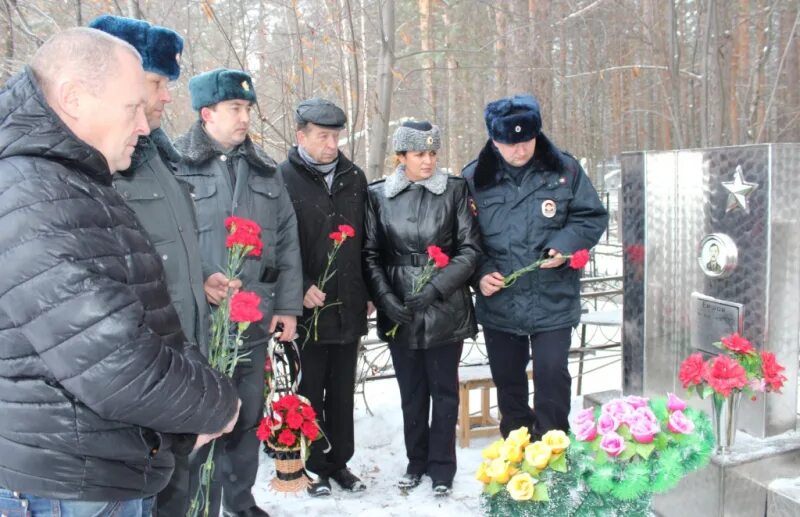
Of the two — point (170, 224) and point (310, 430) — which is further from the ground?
point (170, 224)

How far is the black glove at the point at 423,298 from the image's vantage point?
320 centimetres

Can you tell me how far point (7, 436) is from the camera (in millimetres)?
1396

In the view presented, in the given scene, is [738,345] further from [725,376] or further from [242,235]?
[242,235]

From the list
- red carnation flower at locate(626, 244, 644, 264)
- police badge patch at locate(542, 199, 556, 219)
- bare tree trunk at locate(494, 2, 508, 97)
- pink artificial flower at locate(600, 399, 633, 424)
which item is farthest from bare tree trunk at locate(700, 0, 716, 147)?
bare tree trunk at locate(494, 2, 508, 97)

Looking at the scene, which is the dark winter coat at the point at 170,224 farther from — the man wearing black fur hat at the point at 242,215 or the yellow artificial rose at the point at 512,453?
the yellow artificial rose at the point at 512,453

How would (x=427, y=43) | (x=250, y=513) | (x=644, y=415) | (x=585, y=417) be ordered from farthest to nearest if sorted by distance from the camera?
(x=427, y=43), (x=250, y=513), (x=585, y=417), (x=644, y=415)

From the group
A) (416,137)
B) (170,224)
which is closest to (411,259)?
(416,137)

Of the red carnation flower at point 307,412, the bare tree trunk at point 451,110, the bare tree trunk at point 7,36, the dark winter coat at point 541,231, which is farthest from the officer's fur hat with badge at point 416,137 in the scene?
the bare tree trunk at point 451,110

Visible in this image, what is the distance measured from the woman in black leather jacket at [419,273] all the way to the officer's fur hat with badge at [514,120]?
0.98 ft

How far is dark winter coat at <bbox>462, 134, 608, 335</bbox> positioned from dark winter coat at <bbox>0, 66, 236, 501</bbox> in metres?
2.12

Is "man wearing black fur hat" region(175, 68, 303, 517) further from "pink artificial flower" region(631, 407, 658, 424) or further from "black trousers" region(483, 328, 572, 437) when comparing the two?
"pink artificial flower" region(631, 407, 658, 424)

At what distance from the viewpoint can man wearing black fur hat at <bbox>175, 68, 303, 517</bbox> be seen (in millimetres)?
2826

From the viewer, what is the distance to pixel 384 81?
4738 mm

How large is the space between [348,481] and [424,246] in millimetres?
1323
